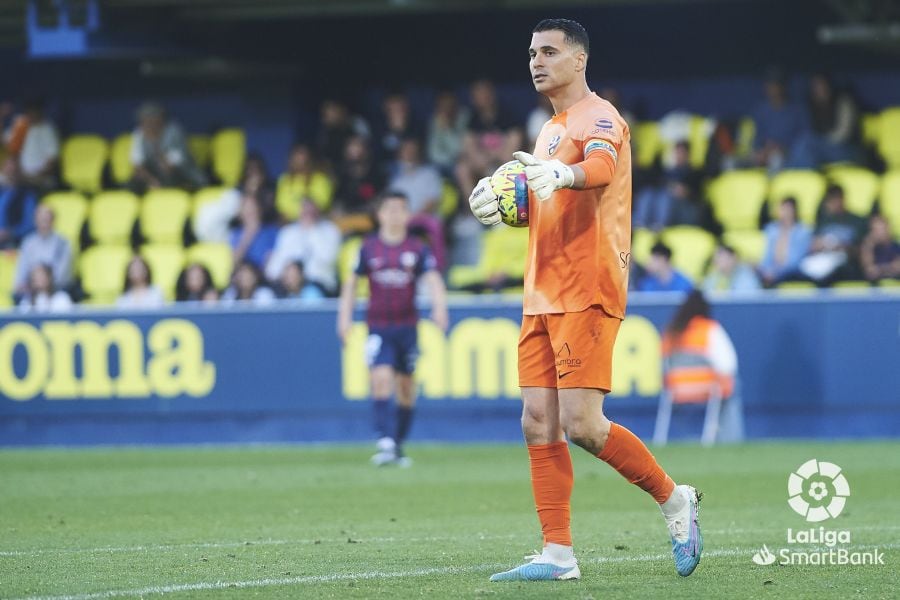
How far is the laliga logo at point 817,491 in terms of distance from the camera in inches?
364

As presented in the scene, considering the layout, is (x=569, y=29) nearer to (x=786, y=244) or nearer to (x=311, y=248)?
(x=786, y=244)

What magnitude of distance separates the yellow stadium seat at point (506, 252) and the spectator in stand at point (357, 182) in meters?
→ 1.63

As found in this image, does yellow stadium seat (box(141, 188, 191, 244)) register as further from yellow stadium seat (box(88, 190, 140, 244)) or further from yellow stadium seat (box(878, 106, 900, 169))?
yellow stadium seat (box(878, 106, 900, 169))

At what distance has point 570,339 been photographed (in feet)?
20.9

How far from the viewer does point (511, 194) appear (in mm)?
6391

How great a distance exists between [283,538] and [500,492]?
9.84ft

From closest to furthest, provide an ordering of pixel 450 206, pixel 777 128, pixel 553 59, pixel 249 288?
pixel 553 59
pixel 249 288
pixel 777 128
pixel 450 206

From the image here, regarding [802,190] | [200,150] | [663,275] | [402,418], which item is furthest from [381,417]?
[200,150]

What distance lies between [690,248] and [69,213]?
24.6 ft

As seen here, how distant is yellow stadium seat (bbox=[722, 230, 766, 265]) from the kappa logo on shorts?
35.2 ft

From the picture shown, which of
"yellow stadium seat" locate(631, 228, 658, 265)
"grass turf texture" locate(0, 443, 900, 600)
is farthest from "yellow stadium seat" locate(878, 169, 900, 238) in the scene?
"grass turf texture" locate(0, 443, 900, 600)

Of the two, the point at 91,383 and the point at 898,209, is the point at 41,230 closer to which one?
the point at 91,383

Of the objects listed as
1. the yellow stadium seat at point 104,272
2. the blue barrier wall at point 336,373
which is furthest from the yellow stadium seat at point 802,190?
the yellow stadium seat at point 104,272

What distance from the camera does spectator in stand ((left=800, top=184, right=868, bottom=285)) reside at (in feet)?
53.0
